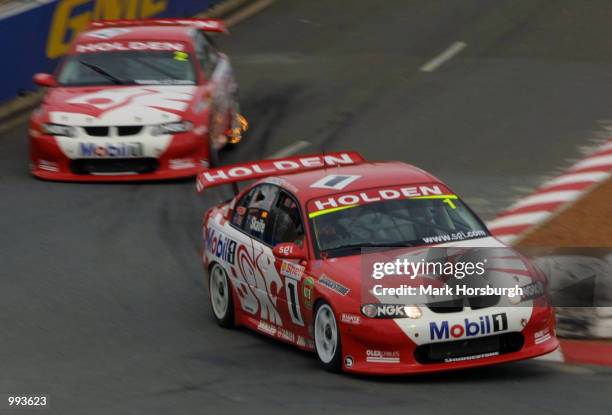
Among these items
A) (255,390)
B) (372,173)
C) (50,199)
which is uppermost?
(372,173)

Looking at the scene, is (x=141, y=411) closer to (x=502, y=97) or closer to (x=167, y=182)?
(x=167, y=182)

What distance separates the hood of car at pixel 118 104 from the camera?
1720cm

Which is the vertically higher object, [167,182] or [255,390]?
[255,390]

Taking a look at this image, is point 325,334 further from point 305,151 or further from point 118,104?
point 305,151

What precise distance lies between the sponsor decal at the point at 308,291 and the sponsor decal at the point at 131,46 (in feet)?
28.7

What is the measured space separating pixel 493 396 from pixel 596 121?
10887mm

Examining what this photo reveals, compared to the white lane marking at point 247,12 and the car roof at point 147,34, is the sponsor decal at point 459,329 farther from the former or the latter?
the white lane marking at point 247,12

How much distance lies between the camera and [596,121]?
1931 cm

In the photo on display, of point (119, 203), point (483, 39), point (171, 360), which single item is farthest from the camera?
point (483, 39)

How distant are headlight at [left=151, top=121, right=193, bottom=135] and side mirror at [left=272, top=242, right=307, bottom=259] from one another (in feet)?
22.6

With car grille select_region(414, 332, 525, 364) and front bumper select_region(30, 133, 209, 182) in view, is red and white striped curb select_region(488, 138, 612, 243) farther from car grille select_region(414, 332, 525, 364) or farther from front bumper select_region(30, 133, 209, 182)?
front bumper select_region(30, 133, 209, 182)

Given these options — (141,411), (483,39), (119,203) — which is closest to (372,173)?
(141,411)

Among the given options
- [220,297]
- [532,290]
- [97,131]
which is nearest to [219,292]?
[220,297]

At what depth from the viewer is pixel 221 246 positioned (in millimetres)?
12000
